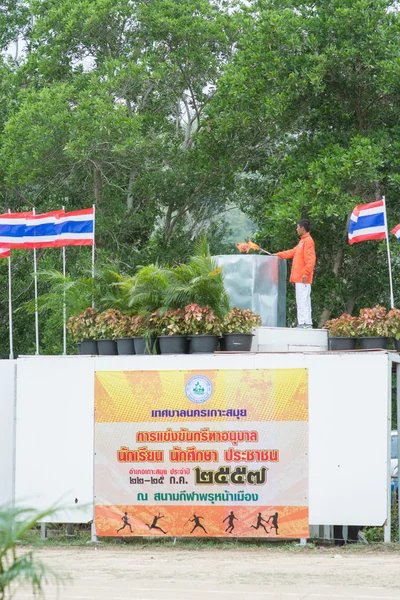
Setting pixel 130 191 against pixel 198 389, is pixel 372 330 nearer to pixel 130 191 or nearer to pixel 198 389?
pixel 198 389

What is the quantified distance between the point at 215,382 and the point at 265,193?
1302cm

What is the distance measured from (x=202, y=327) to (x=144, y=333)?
0.79 m

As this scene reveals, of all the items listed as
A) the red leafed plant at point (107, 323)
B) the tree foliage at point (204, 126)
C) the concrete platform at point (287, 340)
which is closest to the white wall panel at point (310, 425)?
the red leafed plant at point (107, 323)

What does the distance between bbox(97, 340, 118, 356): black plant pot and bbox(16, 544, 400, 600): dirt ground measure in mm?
2618

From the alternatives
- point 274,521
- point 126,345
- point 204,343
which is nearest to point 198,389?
point 204,343

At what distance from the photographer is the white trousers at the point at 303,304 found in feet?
54.4

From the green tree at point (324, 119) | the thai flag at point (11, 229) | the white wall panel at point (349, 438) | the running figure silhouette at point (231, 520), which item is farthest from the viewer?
the green tree at point (324, 119)

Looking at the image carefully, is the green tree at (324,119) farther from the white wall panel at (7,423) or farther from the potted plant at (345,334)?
the white wall panel at (7,423)

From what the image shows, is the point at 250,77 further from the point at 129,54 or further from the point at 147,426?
the point at 147,426

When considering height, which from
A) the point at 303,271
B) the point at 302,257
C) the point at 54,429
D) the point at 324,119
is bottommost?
the point at 54,429

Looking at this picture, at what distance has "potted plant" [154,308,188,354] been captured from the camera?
14695mm

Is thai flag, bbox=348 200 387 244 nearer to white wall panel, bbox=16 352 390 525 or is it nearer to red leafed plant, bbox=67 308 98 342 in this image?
white wall panel, bbox=16 352 390 525

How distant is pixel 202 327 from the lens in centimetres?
1471

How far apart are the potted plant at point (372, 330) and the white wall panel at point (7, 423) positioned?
15.5 ft
